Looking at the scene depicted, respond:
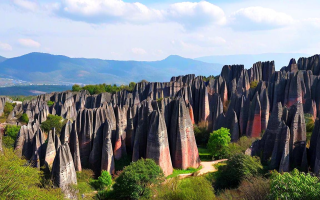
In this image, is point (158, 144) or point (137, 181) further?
point (158, 144)

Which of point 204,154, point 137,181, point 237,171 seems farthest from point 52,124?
point 237,171

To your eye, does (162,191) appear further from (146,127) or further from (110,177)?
(146,127)

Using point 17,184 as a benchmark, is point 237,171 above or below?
below

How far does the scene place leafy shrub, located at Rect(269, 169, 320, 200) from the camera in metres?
14.4

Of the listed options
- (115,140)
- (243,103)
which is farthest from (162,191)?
(243,103)

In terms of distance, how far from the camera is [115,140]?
2853cm

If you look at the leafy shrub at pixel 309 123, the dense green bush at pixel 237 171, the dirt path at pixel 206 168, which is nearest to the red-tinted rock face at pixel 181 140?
the dirt path at pixel 206 168

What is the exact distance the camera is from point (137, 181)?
21672 mm

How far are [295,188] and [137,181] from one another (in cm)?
1143

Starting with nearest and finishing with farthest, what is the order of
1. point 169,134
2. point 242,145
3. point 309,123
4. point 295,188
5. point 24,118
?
point 295,188 < point 169,134 < point 309,123 < point 242,145 < point 24,118

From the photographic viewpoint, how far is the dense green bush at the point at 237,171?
75.0 ft

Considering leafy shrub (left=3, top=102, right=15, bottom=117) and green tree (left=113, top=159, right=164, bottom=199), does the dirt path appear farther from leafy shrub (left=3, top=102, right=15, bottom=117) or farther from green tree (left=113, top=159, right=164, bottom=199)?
leafy shrub (left=3, top=102, right=15, bottom=117)

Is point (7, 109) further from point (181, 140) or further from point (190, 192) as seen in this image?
point (190, 192)

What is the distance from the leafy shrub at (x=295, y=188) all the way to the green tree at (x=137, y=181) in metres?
9.61
